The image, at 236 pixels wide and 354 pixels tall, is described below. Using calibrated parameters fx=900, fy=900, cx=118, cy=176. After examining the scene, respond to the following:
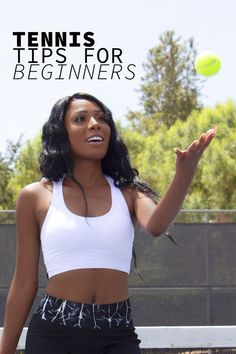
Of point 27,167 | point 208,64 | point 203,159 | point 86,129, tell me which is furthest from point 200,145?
point 27,167

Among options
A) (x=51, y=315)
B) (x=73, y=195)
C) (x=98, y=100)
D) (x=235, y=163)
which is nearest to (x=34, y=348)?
(x=51, y=315)

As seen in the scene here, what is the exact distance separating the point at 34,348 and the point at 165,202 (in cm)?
63

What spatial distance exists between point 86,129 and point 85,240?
14.8 inches

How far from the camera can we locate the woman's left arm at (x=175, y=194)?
8.55ft

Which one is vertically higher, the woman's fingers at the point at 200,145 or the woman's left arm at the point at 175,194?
the woman's fingers at the point at 200,145

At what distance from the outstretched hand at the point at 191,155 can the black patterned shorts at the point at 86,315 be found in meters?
0.52

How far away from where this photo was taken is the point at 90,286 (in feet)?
9.28

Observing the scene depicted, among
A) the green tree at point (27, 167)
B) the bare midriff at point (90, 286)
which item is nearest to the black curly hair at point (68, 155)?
the bare midriff at point (90, 286)

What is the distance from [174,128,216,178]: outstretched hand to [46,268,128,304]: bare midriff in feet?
1.45

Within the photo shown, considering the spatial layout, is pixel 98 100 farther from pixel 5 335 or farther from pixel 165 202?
pixel 5 335

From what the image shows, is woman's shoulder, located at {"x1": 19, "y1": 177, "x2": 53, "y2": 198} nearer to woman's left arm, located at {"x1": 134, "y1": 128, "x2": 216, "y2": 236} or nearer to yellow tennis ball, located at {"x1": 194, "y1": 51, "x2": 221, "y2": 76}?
woman's left arm, located at {"x1": 134, "y1": 128, "x2": 216, "y2": 236}

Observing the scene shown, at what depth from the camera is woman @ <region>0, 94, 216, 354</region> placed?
2816mm

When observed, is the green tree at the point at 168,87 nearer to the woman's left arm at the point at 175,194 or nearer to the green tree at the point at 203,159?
the green tree at the point at 203,159

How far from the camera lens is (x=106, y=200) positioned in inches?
117
